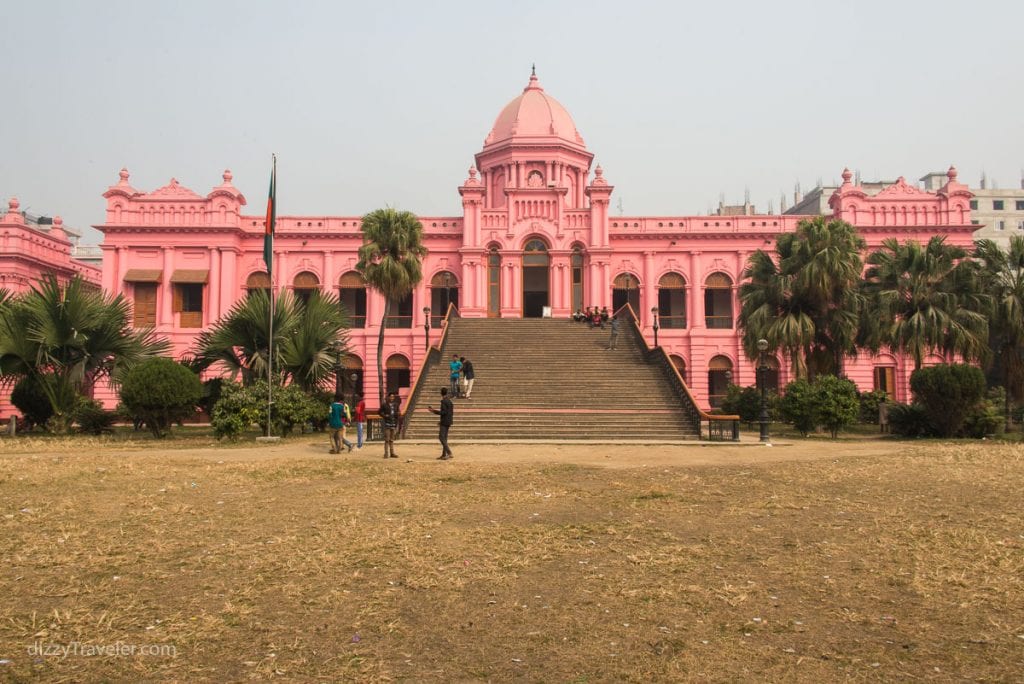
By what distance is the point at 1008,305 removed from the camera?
2247cm

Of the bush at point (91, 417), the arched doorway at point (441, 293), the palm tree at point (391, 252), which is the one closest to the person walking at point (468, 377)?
the palm tree at point (391, 252)

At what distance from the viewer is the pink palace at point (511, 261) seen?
34719 mm

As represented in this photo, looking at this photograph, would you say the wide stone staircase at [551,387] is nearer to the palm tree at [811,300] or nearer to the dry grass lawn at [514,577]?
the palm tree at [811,300]

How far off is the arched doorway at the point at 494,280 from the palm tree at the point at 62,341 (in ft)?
54.8

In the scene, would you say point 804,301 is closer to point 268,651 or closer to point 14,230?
point 268,651

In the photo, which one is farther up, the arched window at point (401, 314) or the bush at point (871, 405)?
the arched window at point (401, 314)

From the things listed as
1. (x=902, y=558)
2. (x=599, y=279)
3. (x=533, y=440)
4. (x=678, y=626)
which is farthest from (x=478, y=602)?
(x=599, y=279)

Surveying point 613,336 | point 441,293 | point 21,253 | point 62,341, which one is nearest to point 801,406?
point 613,336

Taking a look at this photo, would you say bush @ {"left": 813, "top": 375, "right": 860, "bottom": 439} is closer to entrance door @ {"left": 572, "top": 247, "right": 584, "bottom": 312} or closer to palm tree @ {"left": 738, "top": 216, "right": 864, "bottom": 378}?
palm tree @ {"left": 738, "top": 216, "right": 864, "bottom": 378}

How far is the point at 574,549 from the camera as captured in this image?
279 inches

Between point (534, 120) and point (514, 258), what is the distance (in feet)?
32.7

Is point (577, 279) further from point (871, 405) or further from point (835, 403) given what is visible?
point (835, 403)

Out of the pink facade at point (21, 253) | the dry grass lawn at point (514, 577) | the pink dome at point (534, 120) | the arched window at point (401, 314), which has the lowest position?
the dry grass lawn at point (514, 577)

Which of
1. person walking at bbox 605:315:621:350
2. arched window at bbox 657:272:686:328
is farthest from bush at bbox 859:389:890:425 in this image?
arched window at bbox 657:272:686:328
